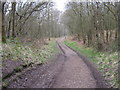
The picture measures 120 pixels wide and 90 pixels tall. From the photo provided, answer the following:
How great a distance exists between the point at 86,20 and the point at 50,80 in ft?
52.2

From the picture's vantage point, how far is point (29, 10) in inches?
747

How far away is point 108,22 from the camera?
1955 centimetres

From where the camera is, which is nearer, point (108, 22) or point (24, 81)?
point (24, 81)

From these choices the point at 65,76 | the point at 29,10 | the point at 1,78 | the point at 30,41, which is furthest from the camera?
the point at 29,10

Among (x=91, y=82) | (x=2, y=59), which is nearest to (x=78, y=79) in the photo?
(x=91, y=82)

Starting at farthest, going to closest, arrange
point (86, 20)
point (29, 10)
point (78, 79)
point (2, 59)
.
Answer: point (86, 20)
point (29, 10)
point (2, 59)
point (78, 79)

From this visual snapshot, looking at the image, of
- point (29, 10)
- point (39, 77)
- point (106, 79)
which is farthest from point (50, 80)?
point (29, 10)

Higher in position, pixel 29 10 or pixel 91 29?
pixel 29 10

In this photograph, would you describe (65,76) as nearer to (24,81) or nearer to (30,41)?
(24,81)

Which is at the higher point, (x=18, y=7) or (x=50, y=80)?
(x=18, y=7)


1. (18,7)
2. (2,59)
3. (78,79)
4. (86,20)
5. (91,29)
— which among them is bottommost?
(78,79)

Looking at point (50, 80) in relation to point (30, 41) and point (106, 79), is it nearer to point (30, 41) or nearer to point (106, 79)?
point (106, 79)

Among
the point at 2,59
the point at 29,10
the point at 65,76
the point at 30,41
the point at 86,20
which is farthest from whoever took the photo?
the point at 86,20

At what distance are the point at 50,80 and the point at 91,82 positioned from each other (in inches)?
90.0
